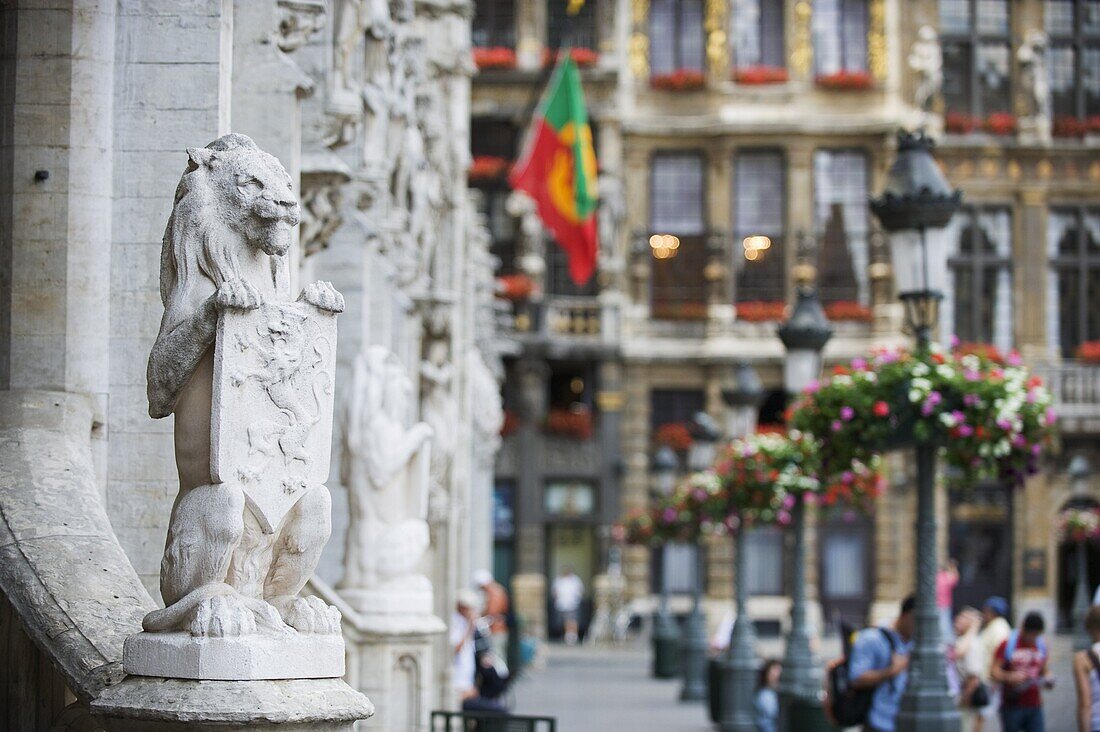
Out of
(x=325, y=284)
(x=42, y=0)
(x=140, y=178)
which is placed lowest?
(x=325, y=284)

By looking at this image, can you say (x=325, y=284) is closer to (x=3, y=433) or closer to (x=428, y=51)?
(x=3, y=433)

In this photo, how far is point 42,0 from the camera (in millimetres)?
9891

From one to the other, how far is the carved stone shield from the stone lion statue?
0.19 feet

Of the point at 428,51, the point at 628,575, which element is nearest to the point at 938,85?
the point at 628,575

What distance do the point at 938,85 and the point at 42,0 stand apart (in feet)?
140

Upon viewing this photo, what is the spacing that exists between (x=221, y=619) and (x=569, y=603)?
40.4 meters

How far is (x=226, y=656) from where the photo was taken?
6.87m

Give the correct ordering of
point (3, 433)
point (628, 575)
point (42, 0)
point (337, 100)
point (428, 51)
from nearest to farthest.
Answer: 1. point (3, 433)
2. point (42, 0)
3. point (337, 100)
4. point (428, 51)
5. point (628, 575)

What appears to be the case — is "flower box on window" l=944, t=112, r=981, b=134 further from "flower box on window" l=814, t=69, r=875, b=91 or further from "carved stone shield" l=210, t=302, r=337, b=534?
"carved stone shield" l=210, t=302, r=337, b=534

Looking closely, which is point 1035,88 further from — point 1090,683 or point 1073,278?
point 1090,683

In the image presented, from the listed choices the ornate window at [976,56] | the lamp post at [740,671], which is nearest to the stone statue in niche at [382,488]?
the lamp post at [740,671]

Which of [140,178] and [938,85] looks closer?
[140,178]

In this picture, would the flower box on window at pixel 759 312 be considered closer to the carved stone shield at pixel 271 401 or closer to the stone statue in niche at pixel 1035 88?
the stone statue in niche at pixel 1035 88

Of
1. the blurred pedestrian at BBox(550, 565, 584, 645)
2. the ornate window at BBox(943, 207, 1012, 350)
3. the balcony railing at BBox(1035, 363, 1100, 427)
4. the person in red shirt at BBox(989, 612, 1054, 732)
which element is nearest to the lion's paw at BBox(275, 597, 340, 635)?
the person in red shirt at BBox(989, 612, 1054, 732)
